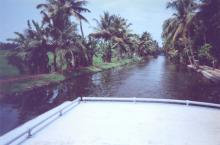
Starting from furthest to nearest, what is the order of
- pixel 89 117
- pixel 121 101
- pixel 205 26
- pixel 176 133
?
pixel 205 26 → pixel 121 101 → pixel 89 117 → pixel 176 133

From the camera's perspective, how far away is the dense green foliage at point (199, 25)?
2556cm

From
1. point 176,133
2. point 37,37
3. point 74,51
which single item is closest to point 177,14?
point 74,51

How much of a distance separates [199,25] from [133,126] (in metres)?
27.0

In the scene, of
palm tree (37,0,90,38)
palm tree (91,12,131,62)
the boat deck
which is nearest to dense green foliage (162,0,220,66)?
palm tree (91,12,131,62)

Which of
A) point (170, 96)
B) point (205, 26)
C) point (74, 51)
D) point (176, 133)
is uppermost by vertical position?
point (205, 26)

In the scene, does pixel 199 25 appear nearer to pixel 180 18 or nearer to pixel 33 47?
pixel 180 18

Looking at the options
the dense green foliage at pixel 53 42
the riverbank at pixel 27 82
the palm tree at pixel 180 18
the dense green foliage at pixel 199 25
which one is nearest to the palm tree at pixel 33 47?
the dense green foliage at pixel 53 42

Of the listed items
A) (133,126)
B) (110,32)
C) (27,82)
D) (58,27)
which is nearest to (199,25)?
(110,32)

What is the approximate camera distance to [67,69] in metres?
25.2

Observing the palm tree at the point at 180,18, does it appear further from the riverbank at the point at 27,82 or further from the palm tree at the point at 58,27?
the riverbank at the point at 27,82

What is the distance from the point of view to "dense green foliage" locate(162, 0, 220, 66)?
83.9 feet

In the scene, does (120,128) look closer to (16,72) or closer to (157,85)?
(157,85)

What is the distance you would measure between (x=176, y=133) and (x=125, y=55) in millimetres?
48654

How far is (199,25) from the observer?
29609 millimetres
